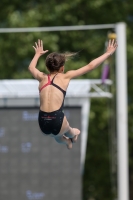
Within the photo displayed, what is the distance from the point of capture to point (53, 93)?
959 cm

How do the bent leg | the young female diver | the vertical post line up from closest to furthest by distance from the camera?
1. the young female diver
2. the bent leg
3. the vertical post

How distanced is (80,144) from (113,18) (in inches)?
526

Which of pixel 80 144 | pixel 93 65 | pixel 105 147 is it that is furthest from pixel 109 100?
pixel 93 65

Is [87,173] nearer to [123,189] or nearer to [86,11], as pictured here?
[86,11]

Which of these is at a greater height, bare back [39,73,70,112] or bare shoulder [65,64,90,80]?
bare shoulder [65,64,90,80]

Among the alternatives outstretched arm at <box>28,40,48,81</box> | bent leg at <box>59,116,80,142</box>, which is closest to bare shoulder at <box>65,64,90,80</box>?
outstretched arm at <box>28,40,48,81</box>

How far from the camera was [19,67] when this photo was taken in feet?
87.3

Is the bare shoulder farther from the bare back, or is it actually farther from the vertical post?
the vertical post

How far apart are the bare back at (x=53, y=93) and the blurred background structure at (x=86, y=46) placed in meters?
13.8

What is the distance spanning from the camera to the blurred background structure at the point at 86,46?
2483cm

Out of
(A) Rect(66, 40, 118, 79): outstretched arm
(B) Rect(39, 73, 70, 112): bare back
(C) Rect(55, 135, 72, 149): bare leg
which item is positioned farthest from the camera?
(C) Rect(55, 135, 72, 149): bare leg

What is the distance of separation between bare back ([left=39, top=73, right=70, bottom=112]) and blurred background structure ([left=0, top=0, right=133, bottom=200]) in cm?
1379

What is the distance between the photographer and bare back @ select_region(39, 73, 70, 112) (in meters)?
9.58

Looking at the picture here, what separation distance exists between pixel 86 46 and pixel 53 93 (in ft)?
54.8
